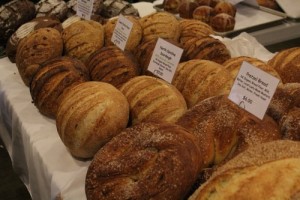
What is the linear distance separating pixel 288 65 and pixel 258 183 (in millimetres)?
952

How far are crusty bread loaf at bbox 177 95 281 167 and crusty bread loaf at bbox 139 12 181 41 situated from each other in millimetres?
911

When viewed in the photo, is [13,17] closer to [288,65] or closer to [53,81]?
[53,81]

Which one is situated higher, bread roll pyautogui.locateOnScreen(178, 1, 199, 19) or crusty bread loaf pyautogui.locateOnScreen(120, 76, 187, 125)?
crusty bread loaf pyautogui.locateOnScreen(120, 76, 187, 125)

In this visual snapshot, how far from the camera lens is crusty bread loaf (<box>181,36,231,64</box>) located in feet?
6.19

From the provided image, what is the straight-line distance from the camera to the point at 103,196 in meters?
1.10

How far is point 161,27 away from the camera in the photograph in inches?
84.7

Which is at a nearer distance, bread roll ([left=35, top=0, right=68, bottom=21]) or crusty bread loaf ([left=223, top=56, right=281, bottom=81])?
crusty bread loaf ([left=223, top=56, right=281, bottom=81])

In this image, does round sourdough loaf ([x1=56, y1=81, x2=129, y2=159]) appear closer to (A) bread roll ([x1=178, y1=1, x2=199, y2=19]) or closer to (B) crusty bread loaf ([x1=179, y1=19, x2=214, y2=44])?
(B) crusty bread loaf ([x1=179, y1=19, x2=214, y2=44])

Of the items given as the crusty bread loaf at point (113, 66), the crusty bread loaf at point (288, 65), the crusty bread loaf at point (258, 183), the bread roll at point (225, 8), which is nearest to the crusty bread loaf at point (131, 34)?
the crusty bread loaf at point (113, 66)

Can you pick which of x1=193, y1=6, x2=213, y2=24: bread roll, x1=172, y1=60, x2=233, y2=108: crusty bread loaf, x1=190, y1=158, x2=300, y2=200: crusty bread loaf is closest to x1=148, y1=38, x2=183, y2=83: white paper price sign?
x1=172, y1=60, x2=233, y2=108: crusty bread loaf

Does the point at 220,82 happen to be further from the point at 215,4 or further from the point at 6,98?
the point at 215,4

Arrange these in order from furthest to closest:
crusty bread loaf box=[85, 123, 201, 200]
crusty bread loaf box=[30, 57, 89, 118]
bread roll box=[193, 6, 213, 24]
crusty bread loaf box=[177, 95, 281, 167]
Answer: bread roll box=[193, 6, 213, 24] → crusty bread loaf box=[30, 57, 89, 118] → crusty bread loaf box=[177, 95, 281, 167] → crusty bread loaf box=[85, 123, 201, 200]

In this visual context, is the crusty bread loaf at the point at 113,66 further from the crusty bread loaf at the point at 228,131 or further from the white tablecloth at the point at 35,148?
the crusty bread loaf at the point at 228,131

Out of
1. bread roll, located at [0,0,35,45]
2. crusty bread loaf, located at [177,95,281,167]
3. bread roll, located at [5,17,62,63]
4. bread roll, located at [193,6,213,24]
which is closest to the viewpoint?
crusty bread loaf, located at [177,95,281,167]
